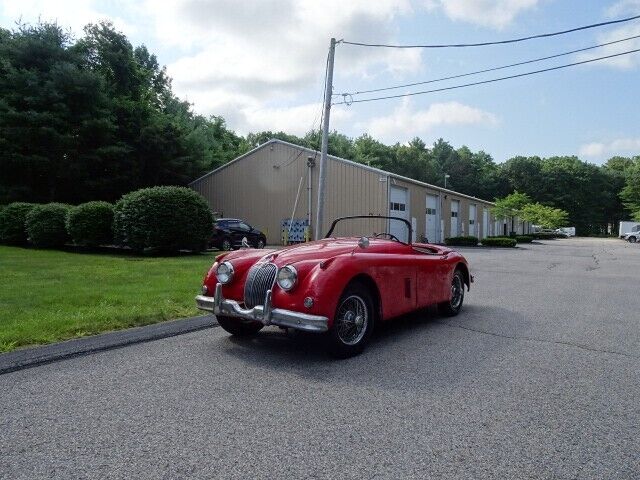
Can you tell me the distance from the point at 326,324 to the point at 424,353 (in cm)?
118

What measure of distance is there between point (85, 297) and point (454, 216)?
3240 centimetres

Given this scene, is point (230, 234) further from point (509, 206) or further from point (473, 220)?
point (509, 206)

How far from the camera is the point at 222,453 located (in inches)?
102

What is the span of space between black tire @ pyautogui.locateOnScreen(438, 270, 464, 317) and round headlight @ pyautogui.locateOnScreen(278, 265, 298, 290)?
9.55 ft

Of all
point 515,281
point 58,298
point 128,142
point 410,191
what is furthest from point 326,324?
point 128,142

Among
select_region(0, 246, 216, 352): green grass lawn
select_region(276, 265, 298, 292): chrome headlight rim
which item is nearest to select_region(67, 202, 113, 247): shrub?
select_region(0, 246, 216, 352): green grass lawn

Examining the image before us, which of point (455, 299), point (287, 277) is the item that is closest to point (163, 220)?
point (455, 299)

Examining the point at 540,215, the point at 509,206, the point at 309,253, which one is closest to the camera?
the point at 309,253

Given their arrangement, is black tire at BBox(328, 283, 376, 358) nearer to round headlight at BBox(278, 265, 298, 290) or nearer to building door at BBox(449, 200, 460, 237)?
round headlight at BBox(278, 265, 298, 290)

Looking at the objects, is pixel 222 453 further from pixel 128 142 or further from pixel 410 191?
pixel 128 142

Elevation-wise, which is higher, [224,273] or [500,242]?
[500,242]

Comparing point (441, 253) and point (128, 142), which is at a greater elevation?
point (128, 142)

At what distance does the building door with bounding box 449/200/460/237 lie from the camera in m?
35.8

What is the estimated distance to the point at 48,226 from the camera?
A: 60.1 feet
